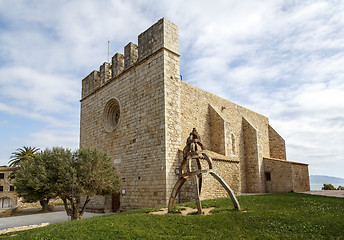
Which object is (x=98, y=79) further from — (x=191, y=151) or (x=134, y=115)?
(x=191, y=151)

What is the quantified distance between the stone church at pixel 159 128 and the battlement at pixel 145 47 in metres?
0.05

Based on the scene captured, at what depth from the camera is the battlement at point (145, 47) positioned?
43.9 feet

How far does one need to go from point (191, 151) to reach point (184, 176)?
2.87 ft

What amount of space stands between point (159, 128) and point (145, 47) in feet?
15.9

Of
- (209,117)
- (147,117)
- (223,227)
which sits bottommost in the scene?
(223,227)

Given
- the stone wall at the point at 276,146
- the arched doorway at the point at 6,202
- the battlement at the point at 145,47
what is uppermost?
the battlement at the point at 145,47

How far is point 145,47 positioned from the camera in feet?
46.7

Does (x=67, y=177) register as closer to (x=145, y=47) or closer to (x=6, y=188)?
(x=145, y=47)

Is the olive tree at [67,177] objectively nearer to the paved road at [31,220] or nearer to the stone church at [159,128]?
the paved road at [31,220]

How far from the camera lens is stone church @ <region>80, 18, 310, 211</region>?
1268 centimetres

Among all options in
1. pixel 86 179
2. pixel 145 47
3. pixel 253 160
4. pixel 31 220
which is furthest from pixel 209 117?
pixel 31 220

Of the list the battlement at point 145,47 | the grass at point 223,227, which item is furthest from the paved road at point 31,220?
the battlement at point 145,47

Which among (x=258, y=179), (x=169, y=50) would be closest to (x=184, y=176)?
(x=169, y=50)

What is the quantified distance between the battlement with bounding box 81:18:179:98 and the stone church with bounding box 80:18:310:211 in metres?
0.05
